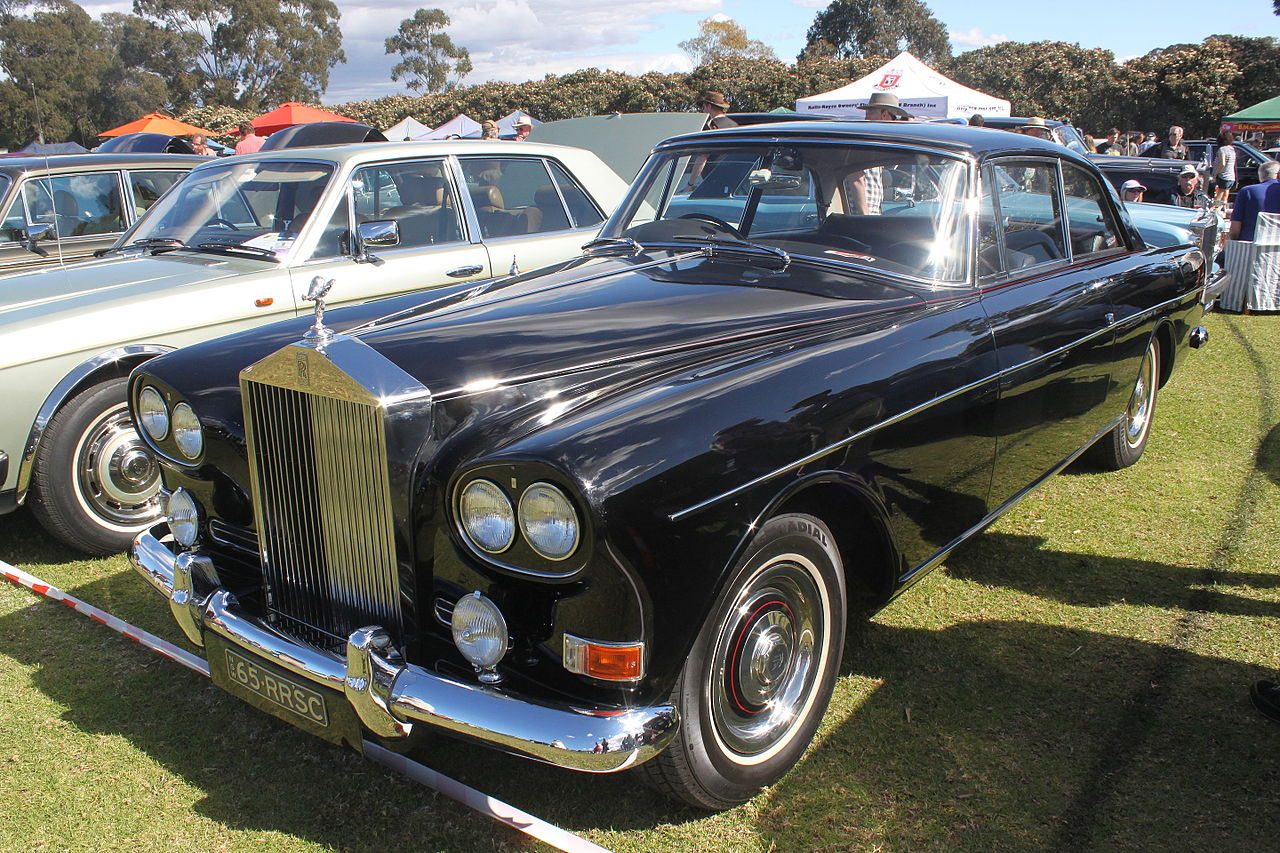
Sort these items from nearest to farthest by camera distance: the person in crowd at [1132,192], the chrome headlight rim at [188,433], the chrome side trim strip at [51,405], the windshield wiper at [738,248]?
the chrome headlight rim at [188,433], the windshield wiper at [738,248], the chrome side trim strip at [51,405], the person in crowd at [1132,192]

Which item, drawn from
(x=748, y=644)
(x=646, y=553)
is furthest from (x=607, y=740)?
(x=748, y=644)

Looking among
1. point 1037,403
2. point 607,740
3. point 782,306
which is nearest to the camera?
point 607,740

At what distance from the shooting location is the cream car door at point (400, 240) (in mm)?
4922

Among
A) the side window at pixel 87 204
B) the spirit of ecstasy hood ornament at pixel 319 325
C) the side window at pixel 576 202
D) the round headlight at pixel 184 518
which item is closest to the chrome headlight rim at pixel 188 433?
the round headlight at pixel 184 518

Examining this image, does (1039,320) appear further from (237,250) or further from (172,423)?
(237,250)

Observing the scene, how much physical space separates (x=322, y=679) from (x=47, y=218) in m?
5.49

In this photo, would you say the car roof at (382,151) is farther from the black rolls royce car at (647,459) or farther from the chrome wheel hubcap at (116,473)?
the black rolls royce car at (647,459)

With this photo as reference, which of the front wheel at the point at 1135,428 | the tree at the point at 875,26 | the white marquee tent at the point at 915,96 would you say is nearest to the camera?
the front wheel at the point at 1135,428

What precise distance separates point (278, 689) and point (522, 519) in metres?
0.91

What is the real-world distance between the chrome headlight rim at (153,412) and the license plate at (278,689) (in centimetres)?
80

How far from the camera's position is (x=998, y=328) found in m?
3.22

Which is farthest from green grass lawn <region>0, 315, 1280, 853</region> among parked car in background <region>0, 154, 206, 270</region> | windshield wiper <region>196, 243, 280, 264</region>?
parked car in background <region>0, 154, 206, 270</region>

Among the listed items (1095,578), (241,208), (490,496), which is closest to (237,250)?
(241,208)

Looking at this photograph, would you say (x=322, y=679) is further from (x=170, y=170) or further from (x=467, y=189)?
(x=170, y=170)
